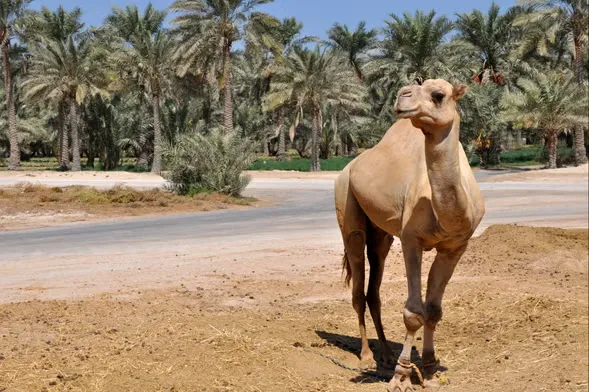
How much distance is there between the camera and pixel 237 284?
404 inches

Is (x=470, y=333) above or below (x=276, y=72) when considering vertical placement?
below

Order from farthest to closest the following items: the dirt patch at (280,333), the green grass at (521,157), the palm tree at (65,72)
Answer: the green grass at (521,157)
the palm tree at (65,72)
the dirt patch at (280,333)

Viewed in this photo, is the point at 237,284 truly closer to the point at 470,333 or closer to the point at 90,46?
the point at 470,333

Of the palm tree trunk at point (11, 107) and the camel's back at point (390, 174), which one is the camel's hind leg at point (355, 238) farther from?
the palm tree trunk at point (11, 107)

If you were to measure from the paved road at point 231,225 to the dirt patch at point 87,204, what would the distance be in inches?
59.8

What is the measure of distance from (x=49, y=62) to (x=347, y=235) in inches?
1816

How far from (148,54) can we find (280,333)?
136ft

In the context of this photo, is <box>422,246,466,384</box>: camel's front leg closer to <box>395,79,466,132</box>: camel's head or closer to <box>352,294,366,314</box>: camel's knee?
<box>352,294,366,314</box>: camel's knee

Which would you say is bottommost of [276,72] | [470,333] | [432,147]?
[470,333]

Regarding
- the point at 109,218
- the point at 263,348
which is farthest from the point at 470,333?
the point at 109,218

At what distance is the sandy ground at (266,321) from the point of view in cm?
569

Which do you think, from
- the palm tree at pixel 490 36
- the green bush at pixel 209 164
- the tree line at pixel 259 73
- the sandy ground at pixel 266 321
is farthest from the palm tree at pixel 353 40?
the sandy ground at pixel 266 321

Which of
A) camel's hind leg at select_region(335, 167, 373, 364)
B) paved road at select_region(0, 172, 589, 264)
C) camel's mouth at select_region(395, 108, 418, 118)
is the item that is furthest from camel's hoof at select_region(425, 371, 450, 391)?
paved road at select_region(0, 172, 589, 264)

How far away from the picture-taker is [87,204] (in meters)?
24.0
